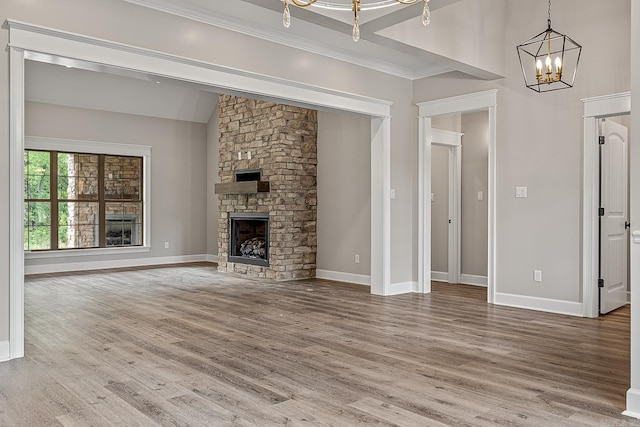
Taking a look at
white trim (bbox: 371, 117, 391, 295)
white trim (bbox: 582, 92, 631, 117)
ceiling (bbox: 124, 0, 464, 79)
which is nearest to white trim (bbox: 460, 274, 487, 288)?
white trim (bbox: 371, 117, 391, 295)

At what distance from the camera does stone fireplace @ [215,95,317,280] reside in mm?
7699

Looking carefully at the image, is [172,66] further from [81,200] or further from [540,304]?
[81,200]

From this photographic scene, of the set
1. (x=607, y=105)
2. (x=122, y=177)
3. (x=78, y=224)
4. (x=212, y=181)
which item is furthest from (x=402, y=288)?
(x=78, y=224)

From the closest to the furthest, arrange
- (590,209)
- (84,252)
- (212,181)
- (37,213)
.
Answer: (590,209) → (37,213) → (84,252) → (212,181)

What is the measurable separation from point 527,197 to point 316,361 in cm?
328

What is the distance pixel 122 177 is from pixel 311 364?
7.22 meters

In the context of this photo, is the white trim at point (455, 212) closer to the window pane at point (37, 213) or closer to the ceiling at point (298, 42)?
the ceiling at point (298, 42)

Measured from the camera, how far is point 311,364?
3.56 meters

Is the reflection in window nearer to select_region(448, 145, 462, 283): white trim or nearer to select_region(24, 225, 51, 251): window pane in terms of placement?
select_region(24, 225, 51, 251): window pane

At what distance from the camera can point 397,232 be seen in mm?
6660

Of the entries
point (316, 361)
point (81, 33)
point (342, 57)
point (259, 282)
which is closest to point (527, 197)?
point (342, 57)

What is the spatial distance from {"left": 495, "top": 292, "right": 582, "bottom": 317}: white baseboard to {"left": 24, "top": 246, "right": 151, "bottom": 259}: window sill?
652 cm

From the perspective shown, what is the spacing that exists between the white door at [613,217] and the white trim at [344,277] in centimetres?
295

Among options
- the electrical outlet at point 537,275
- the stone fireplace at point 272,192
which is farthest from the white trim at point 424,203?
the stone fireplace at point 272,192
